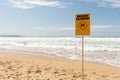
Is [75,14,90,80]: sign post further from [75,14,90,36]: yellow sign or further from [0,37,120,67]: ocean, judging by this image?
[0,37,120,67]: ocean

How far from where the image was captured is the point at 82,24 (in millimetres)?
9508

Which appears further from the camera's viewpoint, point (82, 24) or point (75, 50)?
point (75, 50)

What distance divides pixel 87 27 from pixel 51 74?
7.49 ft

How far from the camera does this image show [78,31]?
962 cm

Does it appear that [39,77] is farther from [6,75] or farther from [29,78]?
[6,75]

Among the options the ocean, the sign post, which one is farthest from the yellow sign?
the ocean

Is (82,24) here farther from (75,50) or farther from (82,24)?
(75,50)

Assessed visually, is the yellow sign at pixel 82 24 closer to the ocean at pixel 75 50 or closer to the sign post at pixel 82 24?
the sign post at pixel 82 24

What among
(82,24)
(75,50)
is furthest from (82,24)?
(75,50)

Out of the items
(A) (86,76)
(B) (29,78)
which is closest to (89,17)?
(A) (86,76)

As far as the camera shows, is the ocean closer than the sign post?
No

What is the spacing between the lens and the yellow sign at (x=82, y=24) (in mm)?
9445

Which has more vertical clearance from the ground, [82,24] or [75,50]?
[82,24]

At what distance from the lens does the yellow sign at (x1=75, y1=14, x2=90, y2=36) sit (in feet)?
31.0
